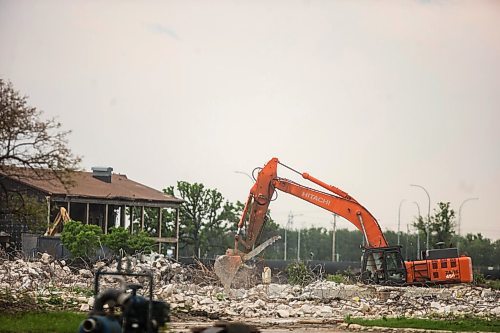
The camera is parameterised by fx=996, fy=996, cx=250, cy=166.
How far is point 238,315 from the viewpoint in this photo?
30.1m

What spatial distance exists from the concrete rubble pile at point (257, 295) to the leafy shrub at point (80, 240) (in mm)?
3430

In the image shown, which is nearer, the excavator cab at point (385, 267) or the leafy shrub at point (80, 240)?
the excavator cab at point (385, 267)

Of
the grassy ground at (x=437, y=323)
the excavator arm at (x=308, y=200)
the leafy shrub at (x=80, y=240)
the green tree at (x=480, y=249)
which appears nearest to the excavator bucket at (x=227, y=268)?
the excavator arm at (x=308, y=200)

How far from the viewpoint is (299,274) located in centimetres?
4312

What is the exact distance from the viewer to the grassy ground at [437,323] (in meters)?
26.3

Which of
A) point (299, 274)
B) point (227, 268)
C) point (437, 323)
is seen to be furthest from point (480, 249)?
point (437, 323)

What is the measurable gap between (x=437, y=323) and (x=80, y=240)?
75.3ft

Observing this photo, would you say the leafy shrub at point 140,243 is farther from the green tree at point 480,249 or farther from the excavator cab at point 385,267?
the green tree at point 480,249

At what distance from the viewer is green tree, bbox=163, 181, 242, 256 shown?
68062 millimetres

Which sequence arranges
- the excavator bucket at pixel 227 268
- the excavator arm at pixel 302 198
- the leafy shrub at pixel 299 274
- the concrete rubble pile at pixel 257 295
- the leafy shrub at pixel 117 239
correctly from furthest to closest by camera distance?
the leafy shrub at pixel 117 239
the leafy shrub at pixel 299 274
the excavator arm at pixel 302 198
the excavator bucket at pixel 227 268
the concrete rubble pile at pixel 257 295

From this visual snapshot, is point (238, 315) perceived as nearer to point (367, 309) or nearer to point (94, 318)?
point (367, 309)

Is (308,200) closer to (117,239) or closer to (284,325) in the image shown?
(117,239)

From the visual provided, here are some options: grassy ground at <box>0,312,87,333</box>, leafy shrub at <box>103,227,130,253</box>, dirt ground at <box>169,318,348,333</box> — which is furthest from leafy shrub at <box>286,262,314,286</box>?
grassy ground at <box>0,312,87,333</box>

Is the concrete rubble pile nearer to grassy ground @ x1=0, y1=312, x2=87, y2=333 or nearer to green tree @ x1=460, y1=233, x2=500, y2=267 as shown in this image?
grassy ground @ x1=0, y1=312, x2=87, y2=333
